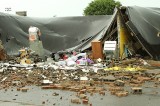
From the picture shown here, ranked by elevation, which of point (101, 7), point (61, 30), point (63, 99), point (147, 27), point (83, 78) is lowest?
point (63, 99)

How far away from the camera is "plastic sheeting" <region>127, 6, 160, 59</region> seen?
15.2 meters

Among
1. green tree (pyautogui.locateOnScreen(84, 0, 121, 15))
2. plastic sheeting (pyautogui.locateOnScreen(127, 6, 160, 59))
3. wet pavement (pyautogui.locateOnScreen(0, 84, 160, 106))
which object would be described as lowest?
wet pavement (pyautogui.locateOnScreen(0, 84, 160, 106))

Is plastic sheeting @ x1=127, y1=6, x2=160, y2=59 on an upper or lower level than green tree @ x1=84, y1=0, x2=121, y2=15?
lower

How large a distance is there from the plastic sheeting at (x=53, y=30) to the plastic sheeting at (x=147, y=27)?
398 centimetres

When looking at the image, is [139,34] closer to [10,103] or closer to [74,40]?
[74,40]

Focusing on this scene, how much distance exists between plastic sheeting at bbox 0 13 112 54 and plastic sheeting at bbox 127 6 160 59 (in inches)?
157

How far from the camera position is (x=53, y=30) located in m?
21.9

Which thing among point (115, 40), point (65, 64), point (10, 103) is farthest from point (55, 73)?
point (115, 40)

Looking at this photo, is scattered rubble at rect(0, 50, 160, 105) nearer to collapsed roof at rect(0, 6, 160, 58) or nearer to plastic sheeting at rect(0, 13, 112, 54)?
collapsed roof at rect(0, 6, 160, 58)

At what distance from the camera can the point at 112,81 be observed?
983 centimetres

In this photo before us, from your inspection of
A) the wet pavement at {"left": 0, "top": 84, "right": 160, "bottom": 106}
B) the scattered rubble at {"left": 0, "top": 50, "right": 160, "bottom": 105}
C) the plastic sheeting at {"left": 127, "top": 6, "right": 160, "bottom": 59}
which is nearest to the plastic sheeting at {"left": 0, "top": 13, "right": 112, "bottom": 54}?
the plastic sheeting at {"left": 127, "top": 6, "right": 160, "bottom": 59}

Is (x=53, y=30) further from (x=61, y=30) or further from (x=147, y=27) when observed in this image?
(x=147, y=27)

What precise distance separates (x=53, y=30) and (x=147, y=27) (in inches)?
302

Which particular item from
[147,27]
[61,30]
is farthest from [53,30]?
[147,27]
